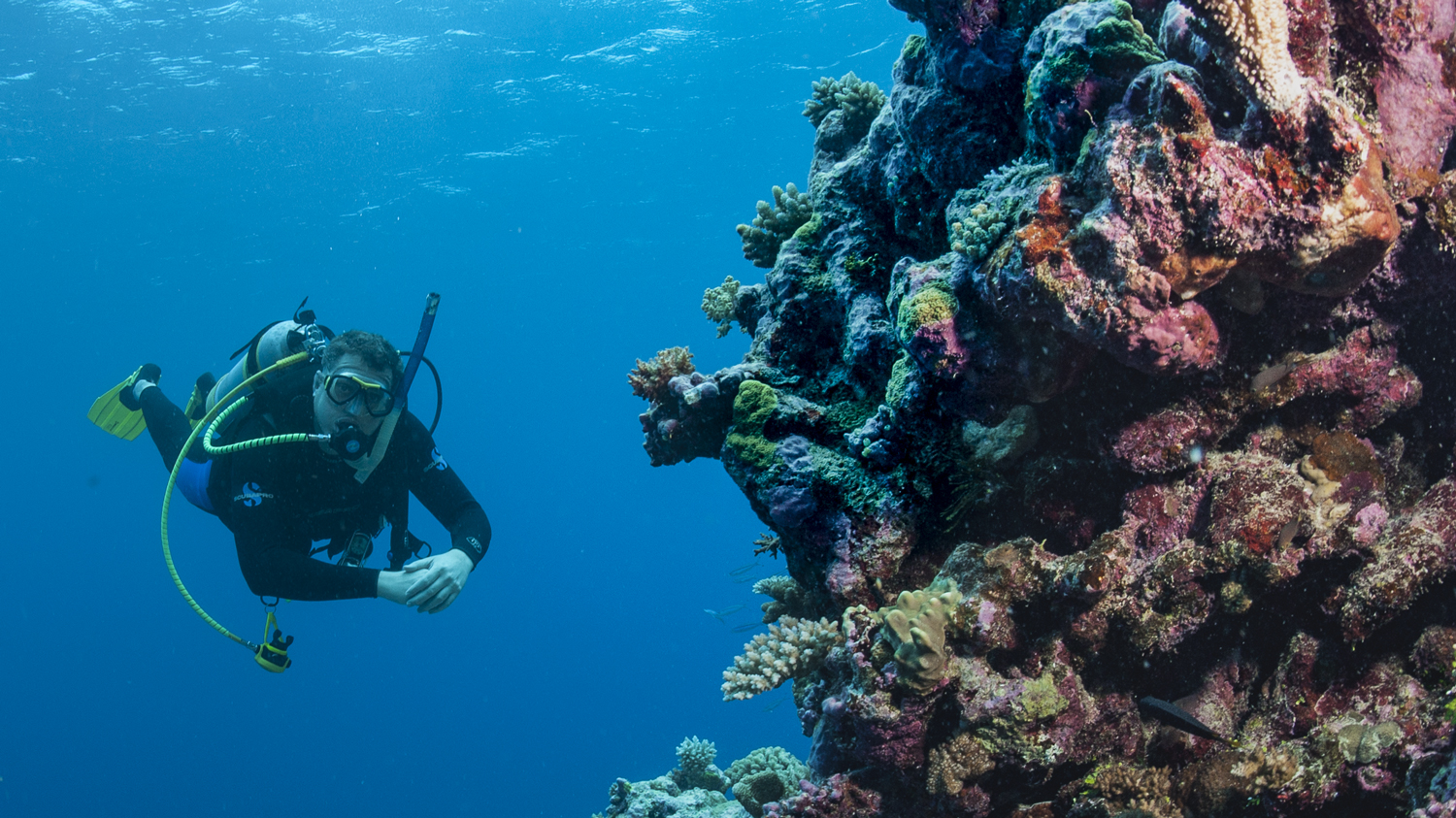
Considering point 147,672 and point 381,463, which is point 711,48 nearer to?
point 381,463

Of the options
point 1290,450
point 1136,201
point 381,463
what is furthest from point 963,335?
point 381,463

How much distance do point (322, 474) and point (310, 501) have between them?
296 mm

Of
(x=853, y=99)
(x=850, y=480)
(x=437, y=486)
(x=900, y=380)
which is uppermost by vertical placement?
(x=853, y=99)

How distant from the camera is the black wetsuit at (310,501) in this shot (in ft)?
19.7

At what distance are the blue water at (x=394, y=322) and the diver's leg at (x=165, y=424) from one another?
7.65m

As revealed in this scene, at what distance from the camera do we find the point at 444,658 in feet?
268

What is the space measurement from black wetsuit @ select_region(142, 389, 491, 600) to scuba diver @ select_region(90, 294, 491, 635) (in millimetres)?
11

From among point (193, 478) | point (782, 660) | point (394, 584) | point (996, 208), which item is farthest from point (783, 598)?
point (193, 478)

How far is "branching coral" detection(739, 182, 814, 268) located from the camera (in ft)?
18.5

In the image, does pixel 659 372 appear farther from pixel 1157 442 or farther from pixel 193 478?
pixel 193 478

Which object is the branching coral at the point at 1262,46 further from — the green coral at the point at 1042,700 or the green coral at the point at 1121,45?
the green coral at the point at 1042,700

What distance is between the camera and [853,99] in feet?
19.4

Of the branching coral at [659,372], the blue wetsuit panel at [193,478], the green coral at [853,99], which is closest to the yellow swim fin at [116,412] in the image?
the blue wetsuit panel at [193,478]

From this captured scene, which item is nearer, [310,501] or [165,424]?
[310,501]
